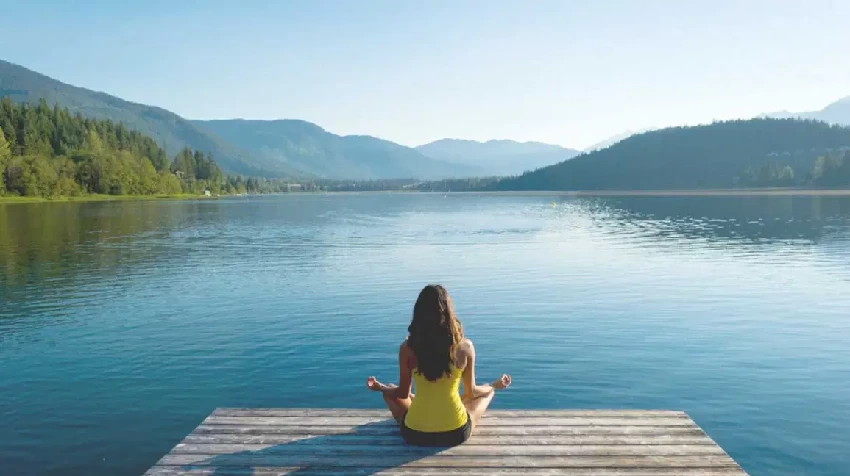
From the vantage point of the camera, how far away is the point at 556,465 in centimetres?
923

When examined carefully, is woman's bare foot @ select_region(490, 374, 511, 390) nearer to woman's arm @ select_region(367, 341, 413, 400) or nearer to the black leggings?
the black leggings

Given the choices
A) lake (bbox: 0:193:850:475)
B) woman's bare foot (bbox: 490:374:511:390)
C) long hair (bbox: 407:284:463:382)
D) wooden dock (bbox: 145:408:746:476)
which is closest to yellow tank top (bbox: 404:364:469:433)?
long hair (bbox: 407:284:463:382)

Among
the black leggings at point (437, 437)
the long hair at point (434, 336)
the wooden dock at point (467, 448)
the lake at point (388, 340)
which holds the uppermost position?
the long hair at point (434, 336)

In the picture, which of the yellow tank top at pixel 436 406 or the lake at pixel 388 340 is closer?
the yellow tank top at pixel 436 406

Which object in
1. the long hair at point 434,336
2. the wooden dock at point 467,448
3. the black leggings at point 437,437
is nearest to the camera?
the wooden dock at point 467,448

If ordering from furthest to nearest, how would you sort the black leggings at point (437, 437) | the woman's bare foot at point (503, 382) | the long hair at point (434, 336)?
the woman's bare foot at point (503, 382)
the black leggings at point (437, 437)
the long hair at point (434, 336)

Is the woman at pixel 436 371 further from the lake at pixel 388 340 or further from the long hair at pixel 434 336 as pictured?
the lake at pixel 388 340

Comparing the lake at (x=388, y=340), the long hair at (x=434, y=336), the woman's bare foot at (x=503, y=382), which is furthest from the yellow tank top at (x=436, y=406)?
the lake at (x=388, y=340)

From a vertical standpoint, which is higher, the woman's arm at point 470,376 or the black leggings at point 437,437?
the woman's arm at point 470,376

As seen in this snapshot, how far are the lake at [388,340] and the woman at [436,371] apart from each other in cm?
657

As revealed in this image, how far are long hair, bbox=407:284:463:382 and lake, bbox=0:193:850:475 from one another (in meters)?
7.16

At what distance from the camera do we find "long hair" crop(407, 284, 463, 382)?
9.34 m

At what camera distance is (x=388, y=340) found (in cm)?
2270

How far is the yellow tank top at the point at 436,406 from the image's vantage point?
9523 millimetres
